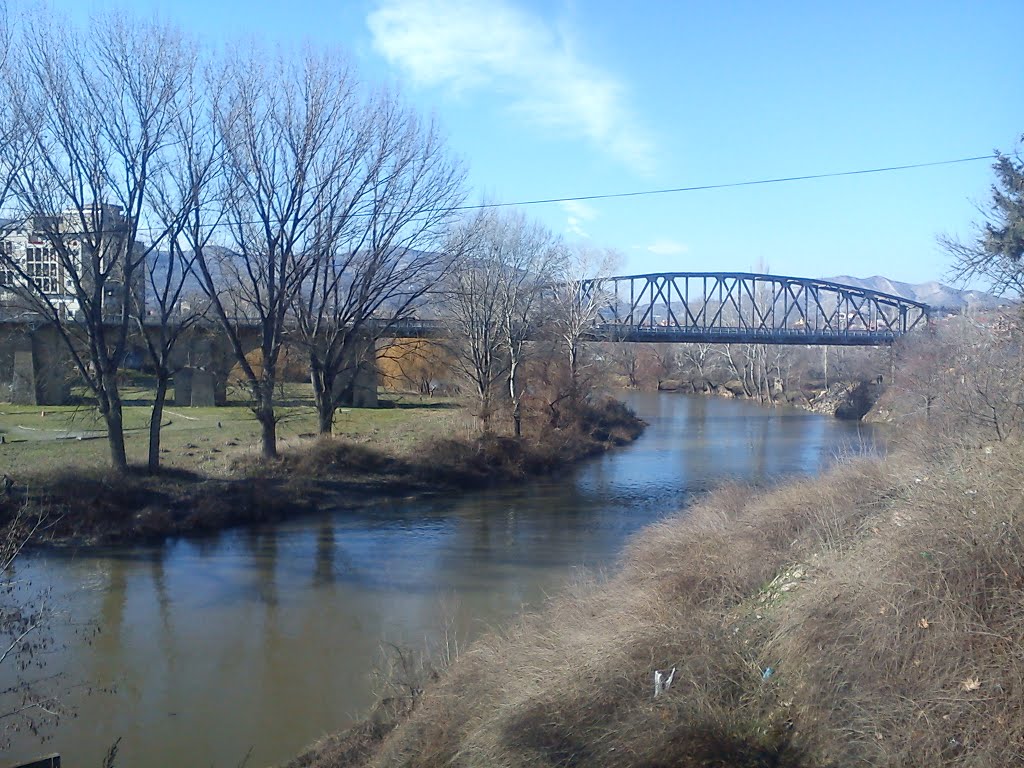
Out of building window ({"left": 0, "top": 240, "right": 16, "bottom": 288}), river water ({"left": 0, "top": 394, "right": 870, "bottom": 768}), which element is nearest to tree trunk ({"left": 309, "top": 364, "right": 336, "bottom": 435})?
river water ({"left": 0, "top": 394, "right": 870, "bottom": 768})

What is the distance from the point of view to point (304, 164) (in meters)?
21.8

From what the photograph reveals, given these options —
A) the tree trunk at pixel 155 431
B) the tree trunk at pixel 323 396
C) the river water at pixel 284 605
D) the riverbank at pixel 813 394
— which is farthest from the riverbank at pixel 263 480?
the riverbank at pixel 813 394

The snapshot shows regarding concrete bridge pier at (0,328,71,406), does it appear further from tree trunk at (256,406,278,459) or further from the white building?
the white building

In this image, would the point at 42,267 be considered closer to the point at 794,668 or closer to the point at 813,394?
the point at 794,668

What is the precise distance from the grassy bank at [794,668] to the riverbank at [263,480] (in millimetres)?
8148

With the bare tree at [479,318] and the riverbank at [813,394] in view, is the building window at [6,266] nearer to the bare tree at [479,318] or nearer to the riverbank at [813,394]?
the bare tree at [479,318]

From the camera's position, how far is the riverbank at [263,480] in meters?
17.9

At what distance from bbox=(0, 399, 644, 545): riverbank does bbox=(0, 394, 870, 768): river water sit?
91 cm

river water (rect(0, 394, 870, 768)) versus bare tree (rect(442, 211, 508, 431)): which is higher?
bare tree (rect(442, 211, 508, 431))

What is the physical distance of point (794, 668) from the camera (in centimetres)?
650

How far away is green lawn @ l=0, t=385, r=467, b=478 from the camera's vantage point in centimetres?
2178

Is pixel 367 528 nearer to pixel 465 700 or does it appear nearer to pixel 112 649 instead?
pixel 112 649

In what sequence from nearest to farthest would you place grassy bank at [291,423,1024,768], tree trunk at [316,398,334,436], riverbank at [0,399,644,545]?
grassy bank at [291,423,1024,768] → riverbank at [0,399,644,545] → tree trunk at [316,398,334,436]

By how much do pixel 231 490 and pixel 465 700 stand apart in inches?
574
